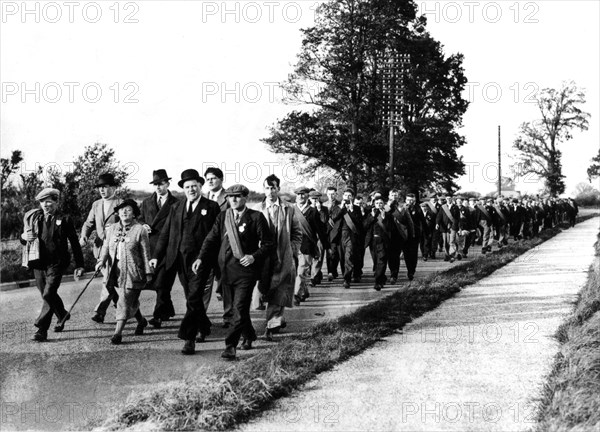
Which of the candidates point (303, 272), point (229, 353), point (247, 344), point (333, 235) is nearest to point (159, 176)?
point (303, 272)

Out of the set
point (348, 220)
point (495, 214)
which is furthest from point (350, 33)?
point (348, 220)

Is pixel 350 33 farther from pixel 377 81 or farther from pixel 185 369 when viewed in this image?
pixel 185 369

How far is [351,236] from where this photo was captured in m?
12.2

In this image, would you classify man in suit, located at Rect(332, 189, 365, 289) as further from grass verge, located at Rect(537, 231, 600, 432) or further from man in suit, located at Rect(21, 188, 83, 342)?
man in suit, located at Rect(21, 188, 83, 342)

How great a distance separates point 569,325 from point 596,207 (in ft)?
292

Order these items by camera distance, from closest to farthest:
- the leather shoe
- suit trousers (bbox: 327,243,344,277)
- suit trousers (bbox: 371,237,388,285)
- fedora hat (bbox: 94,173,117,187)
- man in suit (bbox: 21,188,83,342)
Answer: the leather shoe → man in suit (bbox: 21,188,83,342) → fedora hat (bbox: 94,173,117,187) → suit trousers (bbox: 371,237,388,285) → suit trousers (bbox: 327,243,344,277)

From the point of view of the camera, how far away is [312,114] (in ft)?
107

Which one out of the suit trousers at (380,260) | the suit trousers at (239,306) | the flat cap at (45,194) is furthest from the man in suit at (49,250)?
the suit trousers at (380,260)

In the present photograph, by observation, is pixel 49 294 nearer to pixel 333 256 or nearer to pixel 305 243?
pixel 305 243

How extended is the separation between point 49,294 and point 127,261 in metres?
1.06

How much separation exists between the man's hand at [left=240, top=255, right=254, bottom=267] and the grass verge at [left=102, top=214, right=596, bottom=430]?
35.6 inches

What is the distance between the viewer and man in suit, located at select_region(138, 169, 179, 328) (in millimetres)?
7727

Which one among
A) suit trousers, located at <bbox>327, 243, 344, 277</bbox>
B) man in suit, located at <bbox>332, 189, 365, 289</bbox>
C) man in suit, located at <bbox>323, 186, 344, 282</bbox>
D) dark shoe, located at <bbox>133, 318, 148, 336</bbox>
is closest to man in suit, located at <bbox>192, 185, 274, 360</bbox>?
dark shoe, located at <bbox>133, 318, 148, 336</bbox>

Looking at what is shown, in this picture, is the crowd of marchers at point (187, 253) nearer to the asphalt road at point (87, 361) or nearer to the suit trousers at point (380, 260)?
the asphalt road at point (87, 361)
